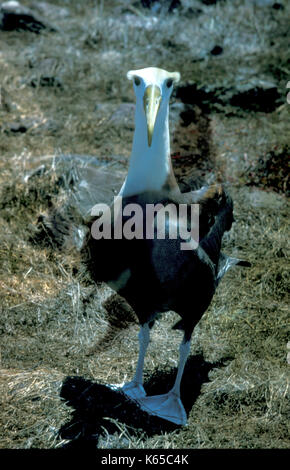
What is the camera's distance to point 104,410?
2986 mm

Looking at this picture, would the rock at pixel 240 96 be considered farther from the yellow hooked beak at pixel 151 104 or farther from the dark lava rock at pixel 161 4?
the yellow hooked beak at pixel 151 104

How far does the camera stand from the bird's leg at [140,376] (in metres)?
3.17

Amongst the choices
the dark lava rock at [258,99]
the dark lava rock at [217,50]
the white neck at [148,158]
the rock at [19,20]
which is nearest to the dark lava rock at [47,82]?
the rock at [19,20]

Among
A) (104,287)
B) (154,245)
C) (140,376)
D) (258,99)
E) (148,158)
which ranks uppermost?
(148,158)

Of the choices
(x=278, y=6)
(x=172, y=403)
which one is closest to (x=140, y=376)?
(x=172, y=403)

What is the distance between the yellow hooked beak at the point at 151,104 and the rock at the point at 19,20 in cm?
610

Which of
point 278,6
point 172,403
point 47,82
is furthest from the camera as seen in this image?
point 278,6

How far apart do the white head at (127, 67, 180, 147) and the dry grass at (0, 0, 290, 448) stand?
143cm

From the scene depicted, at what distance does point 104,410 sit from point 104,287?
47.0 inches

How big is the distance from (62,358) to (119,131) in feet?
10.5

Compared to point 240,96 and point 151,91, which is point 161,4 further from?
point 151,91
